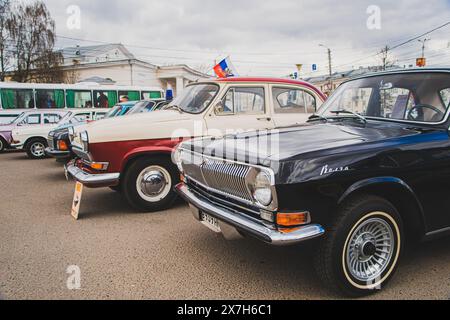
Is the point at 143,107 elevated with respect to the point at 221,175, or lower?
elevated

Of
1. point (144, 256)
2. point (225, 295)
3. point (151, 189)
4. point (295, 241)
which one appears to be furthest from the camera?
point (151, 189)

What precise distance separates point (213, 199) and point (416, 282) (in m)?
1.85

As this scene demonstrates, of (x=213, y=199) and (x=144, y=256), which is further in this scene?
(x=144, y=256)

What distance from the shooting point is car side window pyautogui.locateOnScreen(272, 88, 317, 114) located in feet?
19.3

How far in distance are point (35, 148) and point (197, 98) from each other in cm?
882

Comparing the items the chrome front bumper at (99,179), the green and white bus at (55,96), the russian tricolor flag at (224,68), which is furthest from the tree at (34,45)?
the chrome front bumper at (99,179)

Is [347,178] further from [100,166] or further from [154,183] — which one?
[100,166]

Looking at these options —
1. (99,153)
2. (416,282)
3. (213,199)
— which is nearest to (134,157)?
(99,153)

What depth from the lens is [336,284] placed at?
266 cm

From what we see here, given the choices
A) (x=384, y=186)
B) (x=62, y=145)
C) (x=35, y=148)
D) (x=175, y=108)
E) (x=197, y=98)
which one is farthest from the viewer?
(x=35, y=148)

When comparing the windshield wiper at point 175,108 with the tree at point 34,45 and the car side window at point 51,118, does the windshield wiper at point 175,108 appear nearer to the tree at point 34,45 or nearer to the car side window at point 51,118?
the car side window at point 51,118

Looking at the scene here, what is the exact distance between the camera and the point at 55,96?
17.2 metres

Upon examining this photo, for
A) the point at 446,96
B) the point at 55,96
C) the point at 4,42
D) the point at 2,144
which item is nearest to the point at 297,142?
the point at 446,96

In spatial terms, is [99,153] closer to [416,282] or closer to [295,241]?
[295,241]
